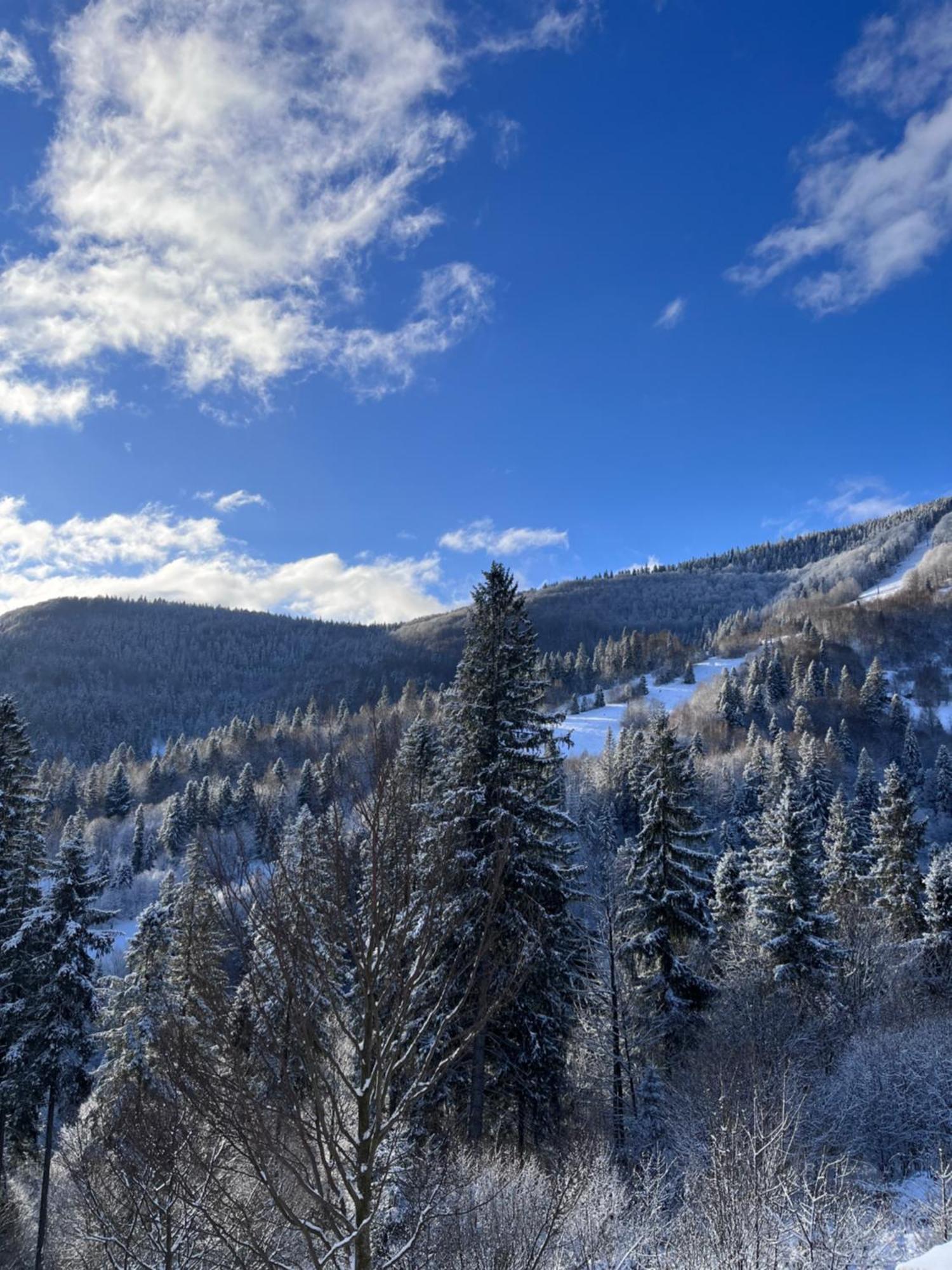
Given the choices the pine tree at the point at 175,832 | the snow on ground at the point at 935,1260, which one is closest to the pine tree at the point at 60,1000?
the snow on ground at the point at 935,1260

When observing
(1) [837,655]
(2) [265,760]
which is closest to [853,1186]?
(2) [265,760]

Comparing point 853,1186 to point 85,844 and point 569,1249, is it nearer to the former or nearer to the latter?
point 569,1249

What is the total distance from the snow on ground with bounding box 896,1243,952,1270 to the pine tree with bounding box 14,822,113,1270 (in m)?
20.8

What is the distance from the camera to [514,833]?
50.3 ft

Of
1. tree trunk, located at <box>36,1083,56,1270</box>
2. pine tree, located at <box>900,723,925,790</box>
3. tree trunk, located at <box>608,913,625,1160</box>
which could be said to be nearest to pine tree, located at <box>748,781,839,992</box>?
tree trunk, located at <box>608,913,625,1160</box>

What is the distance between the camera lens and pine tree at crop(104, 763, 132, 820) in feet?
354

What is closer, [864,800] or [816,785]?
[816,785]

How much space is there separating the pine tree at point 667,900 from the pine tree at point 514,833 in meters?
5.83

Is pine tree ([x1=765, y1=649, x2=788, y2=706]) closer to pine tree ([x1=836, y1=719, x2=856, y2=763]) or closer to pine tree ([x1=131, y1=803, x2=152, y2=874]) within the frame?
pine tree ([x1=836, y1=719, x2=856, y2=763])

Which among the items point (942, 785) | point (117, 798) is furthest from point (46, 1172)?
point (117, 798)

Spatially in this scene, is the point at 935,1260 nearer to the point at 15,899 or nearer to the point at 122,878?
the point at 15,899

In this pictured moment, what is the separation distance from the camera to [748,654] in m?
161

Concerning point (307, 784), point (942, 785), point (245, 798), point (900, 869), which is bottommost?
point (245, 798)

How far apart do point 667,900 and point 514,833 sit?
9689 mm
